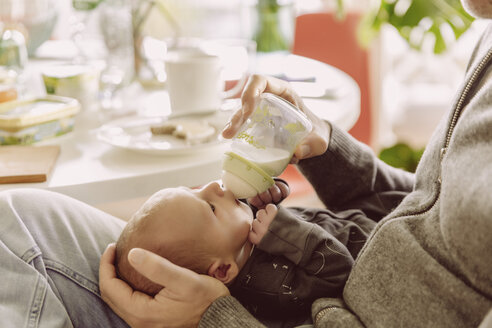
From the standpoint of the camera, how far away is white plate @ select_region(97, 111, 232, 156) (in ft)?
3.63

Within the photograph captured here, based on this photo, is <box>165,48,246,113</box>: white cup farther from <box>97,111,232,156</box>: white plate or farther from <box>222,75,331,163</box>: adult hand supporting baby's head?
<box>222,75,331,163</box>: adult hand supporting baby's head

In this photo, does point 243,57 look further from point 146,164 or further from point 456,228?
point 456,228

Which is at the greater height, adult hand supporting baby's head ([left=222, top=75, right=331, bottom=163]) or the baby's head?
adult hand supporting baby's head ([left=222, top=75, right=331, bottom=163])

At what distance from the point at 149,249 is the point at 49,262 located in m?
0.16

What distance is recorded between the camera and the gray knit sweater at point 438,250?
654 millimetres

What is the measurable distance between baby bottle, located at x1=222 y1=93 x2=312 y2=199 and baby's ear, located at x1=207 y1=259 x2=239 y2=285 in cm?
13

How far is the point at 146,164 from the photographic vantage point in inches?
43.3

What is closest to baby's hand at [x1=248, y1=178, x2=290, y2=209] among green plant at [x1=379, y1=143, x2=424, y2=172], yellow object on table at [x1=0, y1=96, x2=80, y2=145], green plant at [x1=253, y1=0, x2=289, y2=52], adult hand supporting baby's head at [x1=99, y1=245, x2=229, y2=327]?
adult hand supporting baby's head at [x1=99, y1=245, x2=229, y2=327]

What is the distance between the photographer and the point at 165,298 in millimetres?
804

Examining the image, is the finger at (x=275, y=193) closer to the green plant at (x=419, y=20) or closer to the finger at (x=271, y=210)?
the finger at (x=271, y=210)

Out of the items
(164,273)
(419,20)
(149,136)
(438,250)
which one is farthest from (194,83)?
(419,20)

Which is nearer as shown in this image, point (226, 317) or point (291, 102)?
point (226, 317)

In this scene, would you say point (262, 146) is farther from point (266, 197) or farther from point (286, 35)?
point (286, 35)

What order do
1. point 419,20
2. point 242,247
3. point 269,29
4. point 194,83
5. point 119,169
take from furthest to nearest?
point 419,20, point 269,29, point 194,83, point 119,169, point 242,247
